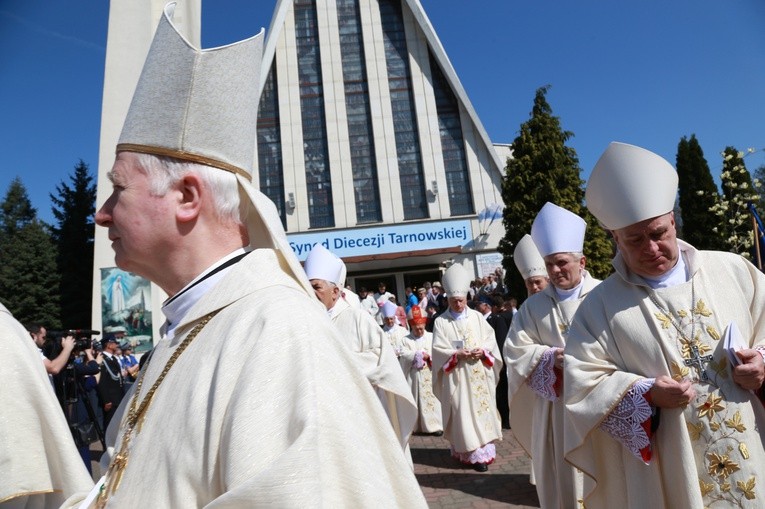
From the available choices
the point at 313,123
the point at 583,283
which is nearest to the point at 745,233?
the point at 583,283

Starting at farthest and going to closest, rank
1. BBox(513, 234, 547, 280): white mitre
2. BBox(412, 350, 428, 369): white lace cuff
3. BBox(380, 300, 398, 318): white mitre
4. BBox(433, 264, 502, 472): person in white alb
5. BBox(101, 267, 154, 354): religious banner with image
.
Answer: BBox(101, 267, 154, 354): religious banner with image → BBox(380, 300, 398, 318): white mitre → BBox(412, 350, 428, 369): white lace cuff → BBox(433, 264, 502, 472): person in white alb → BBox(513, 234, 547, 280): white mitre

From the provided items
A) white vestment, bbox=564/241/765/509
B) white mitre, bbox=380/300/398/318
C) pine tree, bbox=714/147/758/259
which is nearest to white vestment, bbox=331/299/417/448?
white vestment, bbox=564/241/765/509

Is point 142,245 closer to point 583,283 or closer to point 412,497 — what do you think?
point 412,497

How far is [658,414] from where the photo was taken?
2.84 m

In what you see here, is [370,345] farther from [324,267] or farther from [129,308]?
[129,308]

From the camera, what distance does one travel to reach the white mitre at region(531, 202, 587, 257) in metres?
4.87

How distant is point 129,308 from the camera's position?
647 inches

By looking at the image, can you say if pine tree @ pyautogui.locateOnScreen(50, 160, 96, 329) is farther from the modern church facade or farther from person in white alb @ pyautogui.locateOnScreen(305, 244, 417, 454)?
person in white alb @ pyautogui.locateOnScreen(305, 244, 417, 454)

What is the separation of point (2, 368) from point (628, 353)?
2.75 m

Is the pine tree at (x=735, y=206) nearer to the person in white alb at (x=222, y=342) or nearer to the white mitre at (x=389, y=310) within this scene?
the white mitre at (x=389, y=310)

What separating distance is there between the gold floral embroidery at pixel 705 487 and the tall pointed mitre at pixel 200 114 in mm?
2270

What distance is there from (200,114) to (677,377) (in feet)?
8.15

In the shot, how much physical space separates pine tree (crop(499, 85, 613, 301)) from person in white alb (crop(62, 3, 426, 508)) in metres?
16.5

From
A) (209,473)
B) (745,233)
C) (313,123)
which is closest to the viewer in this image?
(209,473)
